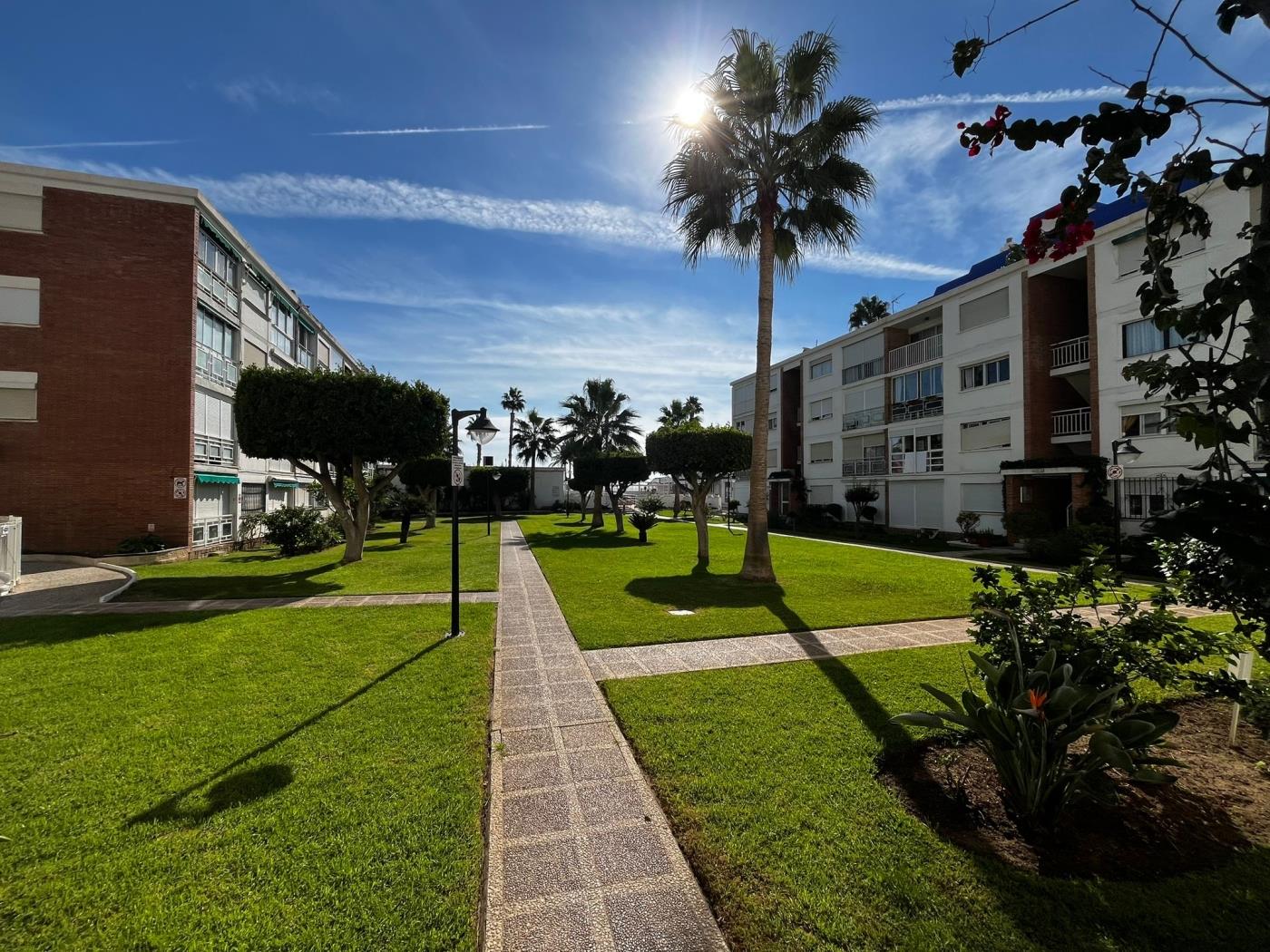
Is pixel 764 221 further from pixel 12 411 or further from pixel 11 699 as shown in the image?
pixel 12 411

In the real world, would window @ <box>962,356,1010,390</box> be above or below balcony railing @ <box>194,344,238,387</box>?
above

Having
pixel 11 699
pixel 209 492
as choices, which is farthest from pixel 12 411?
pixel 11 699

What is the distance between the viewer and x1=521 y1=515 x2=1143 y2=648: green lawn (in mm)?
8477

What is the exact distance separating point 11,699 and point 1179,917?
30.0 ft

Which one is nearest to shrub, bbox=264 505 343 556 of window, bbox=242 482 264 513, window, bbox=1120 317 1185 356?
window, bbox=242 482 264 513

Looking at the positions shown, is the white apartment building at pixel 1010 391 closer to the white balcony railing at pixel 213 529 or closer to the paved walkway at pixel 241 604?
the paved walkway at pixel 241 604

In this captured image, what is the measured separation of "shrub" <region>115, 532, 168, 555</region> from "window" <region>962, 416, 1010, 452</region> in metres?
31.4

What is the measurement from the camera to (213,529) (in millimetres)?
20047

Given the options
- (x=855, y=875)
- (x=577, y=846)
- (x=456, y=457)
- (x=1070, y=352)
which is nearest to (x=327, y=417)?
(x=456, y=457)

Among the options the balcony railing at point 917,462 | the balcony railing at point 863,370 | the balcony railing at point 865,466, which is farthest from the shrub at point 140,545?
the balcony railing at point 863,370

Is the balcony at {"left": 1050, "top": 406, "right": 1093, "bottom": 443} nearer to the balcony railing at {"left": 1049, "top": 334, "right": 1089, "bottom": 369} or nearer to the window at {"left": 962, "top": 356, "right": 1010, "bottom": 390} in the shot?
the balcony railing at {"left": 1049, "top": 334, "right": 1089, "bottom": 369}

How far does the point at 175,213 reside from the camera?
17812 mm

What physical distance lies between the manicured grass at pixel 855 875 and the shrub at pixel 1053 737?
0.44 metres

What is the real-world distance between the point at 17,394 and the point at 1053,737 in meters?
25.7
